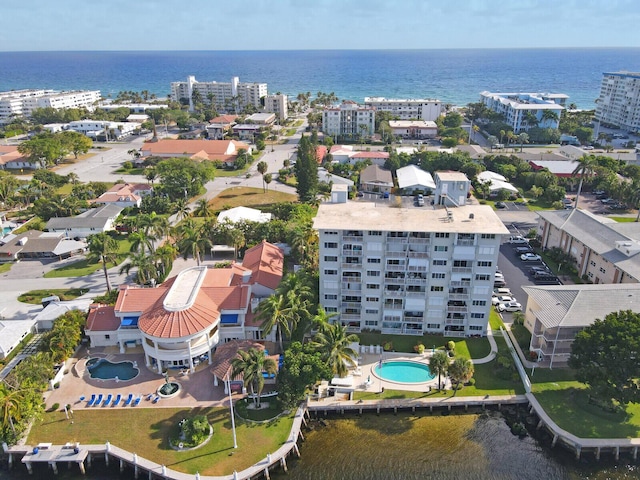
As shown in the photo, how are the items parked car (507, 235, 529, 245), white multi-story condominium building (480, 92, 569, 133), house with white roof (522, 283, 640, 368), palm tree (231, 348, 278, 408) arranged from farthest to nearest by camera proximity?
white multi-story condominium building (480, 92, 569, 133) → parked car (507, 235, 529, 245) → house with white roof (522, 283, 640, 368) → palm tree (231, 348, 278, 408)

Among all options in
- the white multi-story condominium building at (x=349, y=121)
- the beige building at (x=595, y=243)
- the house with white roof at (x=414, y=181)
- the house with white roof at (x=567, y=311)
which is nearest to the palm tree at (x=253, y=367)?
the house with white roof at (x=567, y=311)

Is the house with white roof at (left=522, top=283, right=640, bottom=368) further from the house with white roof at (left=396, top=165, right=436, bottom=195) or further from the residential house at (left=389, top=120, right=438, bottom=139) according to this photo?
the residential house at (left=389, top=120, right=438, bottom=139)

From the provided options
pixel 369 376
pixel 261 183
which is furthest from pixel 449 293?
pixel 261 183

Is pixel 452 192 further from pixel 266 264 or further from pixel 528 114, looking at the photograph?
pixel 528 114

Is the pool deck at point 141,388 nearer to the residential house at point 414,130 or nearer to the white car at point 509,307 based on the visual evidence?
the white car at point 509,307

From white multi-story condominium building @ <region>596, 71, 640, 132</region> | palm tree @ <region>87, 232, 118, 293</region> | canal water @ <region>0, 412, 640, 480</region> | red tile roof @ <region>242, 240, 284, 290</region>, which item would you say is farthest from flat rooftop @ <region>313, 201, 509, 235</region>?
white multi-story condominium building @ <region>596, 71, 640, 132</region>

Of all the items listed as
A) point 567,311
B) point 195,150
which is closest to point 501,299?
point 567,311
